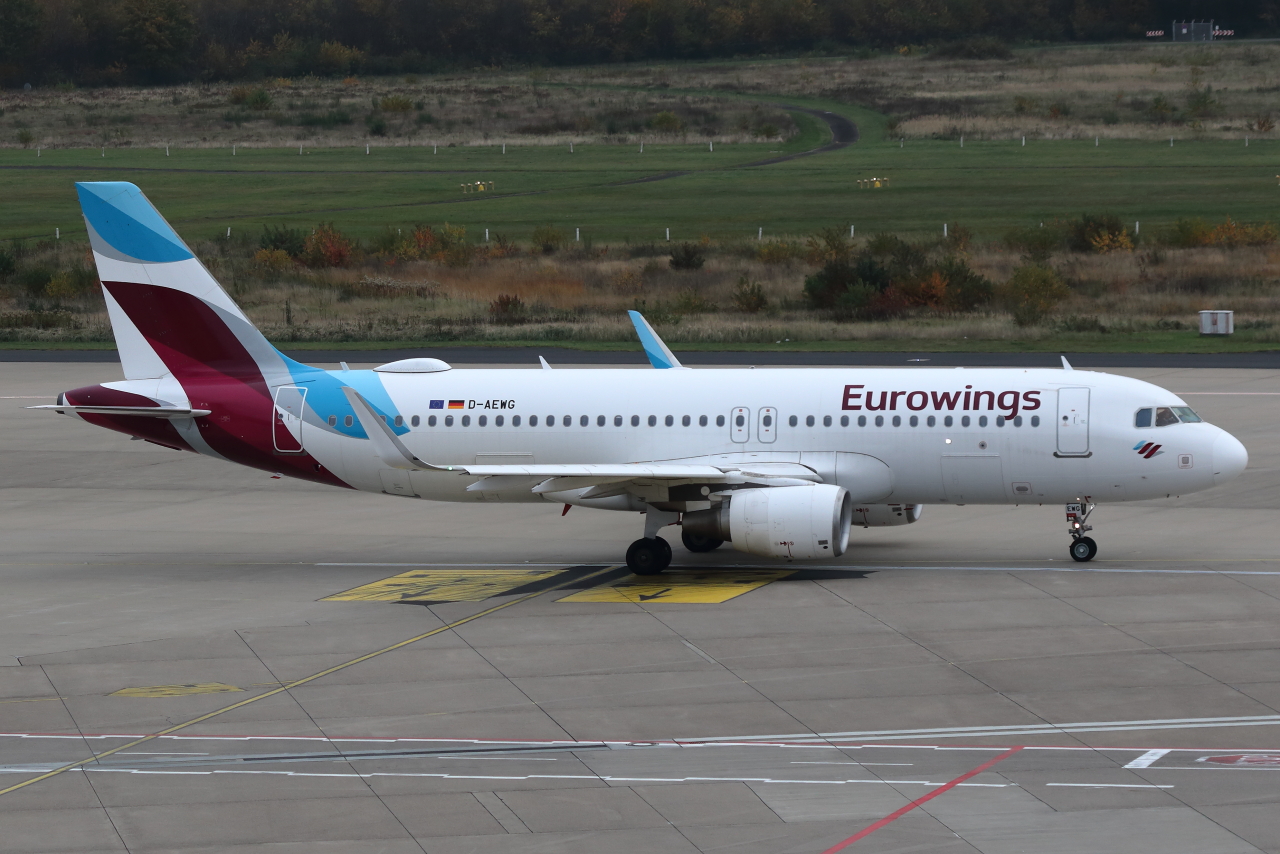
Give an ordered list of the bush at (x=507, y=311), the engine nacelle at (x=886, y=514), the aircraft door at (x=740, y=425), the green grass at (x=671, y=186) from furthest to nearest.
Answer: the green grass at (x=671, y=186) < the bush at (x=507, y=311) < the engine nacelle at (x=886, y=514) < the aircraft door at (x=740, y=425)

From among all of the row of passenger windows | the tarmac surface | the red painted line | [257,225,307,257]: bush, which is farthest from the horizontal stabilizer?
[257,225,307,257]: bush

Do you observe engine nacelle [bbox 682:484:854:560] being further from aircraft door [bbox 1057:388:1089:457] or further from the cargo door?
aircraft door [bbox 1057:388:1089:457]

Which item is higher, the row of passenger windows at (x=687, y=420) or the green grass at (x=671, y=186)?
the green grass at (x=671, y=186)

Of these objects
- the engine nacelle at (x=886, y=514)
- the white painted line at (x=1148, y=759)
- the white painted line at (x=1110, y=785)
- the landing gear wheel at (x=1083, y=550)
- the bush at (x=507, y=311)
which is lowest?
the landing gear wheel at (x=1083, y=550)

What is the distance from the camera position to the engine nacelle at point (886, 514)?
1353 inches

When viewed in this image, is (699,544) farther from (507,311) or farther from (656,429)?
(507,311)

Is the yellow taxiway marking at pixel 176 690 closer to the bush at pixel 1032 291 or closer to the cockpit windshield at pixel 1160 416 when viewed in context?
the cockpit windshield at pixel 1160 416

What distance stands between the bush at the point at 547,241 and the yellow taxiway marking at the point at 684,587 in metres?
68.1

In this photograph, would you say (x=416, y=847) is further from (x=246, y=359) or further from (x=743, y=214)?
(x=743, y=214)

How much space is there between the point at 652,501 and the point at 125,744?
12681 millimetres

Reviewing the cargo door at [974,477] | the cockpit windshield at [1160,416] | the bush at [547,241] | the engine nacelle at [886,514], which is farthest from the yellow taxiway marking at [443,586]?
the bush at [547,241]

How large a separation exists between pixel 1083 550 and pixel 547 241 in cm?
7126

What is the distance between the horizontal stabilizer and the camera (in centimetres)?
3444

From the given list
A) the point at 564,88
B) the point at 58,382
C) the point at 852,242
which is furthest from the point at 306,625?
the point at 564,88
